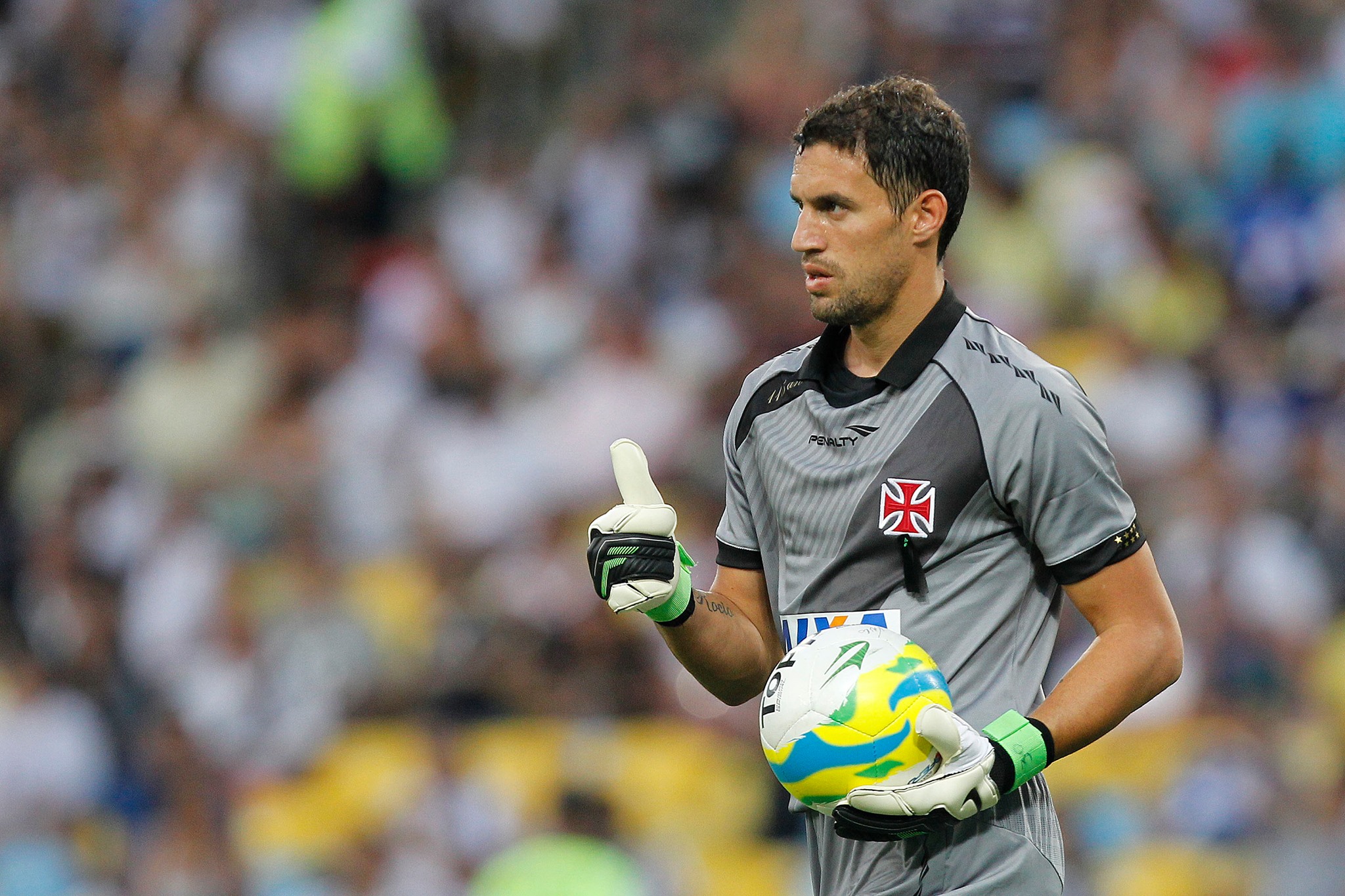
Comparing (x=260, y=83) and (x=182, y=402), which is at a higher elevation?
(x=260, y=83)

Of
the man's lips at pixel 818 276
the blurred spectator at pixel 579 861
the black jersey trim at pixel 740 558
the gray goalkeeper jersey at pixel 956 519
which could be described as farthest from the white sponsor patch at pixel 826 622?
the blurred spectator at pixel 579 861

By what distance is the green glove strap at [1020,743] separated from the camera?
3.17m

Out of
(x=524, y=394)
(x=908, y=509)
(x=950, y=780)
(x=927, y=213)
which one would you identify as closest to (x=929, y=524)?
(x=908, y=509)

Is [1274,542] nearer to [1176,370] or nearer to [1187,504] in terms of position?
[1187,504]

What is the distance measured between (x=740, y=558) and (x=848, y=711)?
73 cm

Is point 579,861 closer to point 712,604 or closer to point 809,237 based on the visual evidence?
Answer: point 712,604

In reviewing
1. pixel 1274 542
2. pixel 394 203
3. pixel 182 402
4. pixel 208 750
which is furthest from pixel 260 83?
pixel 1274 542

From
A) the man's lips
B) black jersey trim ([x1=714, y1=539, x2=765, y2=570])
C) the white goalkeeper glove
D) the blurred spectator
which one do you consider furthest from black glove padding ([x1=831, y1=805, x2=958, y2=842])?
the blurred spectator

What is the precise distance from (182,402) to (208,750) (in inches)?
87.2

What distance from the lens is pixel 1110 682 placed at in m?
3.28

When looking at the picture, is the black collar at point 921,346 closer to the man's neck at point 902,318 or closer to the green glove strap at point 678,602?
the man's neck at point 902,318

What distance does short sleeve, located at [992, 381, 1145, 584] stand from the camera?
130 inches

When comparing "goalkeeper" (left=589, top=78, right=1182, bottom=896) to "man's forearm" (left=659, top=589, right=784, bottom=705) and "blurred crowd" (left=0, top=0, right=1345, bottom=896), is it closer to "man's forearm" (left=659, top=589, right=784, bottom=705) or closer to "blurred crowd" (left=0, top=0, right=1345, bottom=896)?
"man's forearm" (left=659, top=589, right=784, bottom=705)

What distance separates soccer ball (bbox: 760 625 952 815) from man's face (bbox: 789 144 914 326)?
0.63 metres
